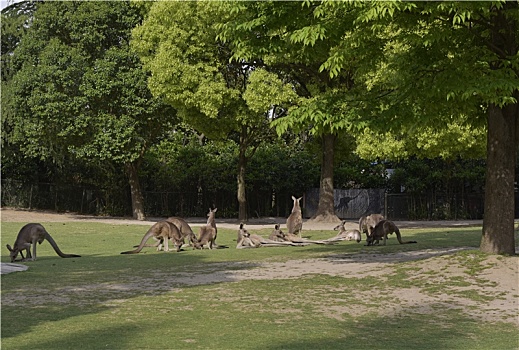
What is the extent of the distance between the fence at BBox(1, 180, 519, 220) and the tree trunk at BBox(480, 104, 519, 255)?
28880mm

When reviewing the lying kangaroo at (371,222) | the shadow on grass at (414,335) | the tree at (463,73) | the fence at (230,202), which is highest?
the tree at (463,73)

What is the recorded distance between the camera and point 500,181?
51.7 ft

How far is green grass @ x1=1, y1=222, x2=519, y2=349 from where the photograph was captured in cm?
942

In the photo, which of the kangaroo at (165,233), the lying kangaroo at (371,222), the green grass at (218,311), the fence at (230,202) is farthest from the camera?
the fence at (230,202)

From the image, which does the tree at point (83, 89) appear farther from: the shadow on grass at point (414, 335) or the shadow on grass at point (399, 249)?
the shadow on grass at point (414, 335)

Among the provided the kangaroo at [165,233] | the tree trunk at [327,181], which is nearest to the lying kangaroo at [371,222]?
the kangaroo at [165,233]

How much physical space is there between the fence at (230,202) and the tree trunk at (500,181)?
28880 mm

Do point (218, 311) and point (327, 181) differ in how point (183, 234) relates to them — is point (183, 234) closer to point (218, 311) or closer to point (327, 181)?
point (218, 311)

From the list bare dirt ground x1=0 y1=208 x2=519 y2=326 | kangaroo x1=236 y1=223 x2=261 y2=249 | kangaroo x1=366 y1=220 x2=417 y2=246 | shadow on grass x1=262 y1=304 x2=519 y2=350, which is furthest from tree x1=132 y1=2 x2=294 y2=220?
shadow on grass x1=262 y1=304 x2=519 y2=350

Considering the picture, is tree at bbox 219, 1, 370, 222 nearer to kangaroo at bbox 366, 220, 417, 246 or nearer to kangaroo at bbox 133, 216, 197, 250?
kangaroo at bbox 366, 220, 417, 246

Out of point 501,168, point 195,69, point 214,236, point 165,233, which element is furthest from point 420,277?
point 195,69

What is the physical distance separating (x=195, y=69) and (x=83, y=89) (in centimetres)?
719

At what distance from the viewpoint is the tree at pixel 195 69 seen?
33.5m

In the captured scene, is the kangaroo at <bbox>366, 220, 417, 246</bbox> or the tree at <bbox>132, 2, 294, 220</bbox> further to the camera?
the tree at <bbox>132, 2, 294, 220</bbox>
